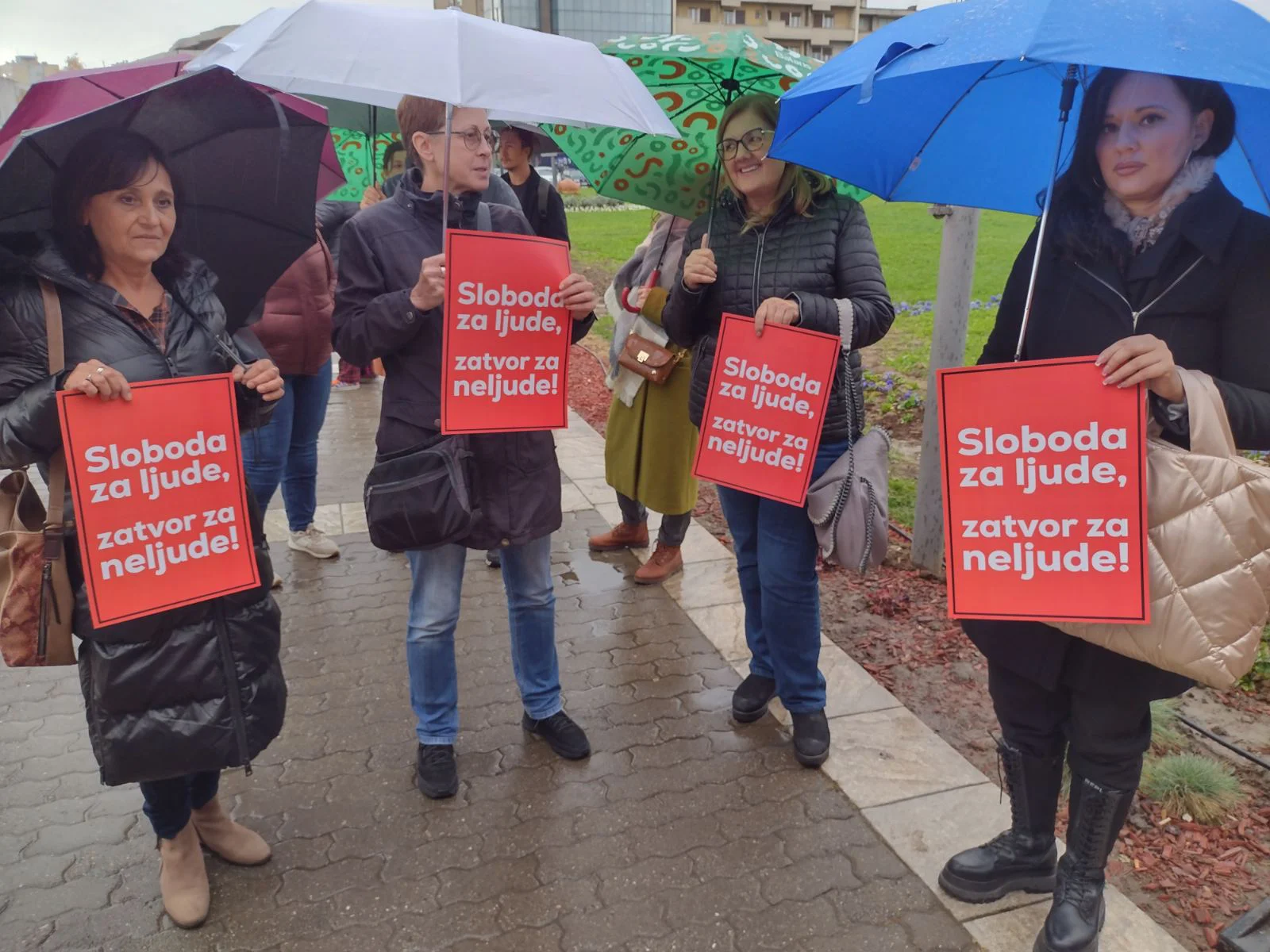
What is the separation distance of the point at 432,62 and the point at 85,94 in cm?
86

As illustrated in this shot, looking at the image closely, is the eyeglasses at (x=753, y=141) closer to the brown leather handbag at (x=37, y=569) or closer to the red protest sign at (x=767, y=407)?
the red protest sign at (x=767, y=407)

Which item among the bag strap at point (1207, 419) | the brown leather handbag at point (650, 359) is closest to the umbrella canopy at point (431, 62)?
the bag strap at point (1207, 419)

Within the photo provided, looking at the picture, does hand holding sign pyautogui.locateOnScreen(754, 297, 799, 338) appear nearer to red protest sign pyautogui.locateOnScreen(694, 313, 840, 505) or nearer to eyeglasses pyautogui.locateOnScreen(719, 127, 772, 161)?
red protest sign pyautogui.locateOnScreen(694, 313, 840, 505)

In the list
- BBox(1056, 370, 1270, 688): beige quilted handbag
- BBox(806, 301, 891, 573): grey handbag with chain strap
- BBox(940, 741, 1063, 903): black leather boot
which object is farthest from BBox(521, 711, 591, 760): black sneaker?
BBox(1056, 370, 1270, 688): beige quilted handbag

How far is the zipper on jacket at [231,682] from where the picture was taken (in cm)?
237

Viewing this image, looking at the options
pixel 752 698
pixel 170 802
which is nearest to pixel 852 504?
pixel 752 698

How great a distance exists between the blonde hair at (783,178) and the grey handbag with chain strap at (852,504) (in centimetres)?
48

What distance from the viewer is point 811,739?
313cm

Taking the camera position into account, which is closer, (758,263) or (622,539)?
(758,263)

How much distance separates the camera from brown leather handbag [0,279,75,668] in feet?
6.95

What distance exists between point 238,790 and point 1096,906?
8.52ft

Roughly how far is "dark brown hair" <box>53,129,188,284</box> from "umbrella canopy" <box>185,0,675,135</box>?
0.26 metres

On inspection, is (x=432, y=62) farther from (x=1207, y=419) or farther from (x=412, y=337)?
(x=1207, y=419)

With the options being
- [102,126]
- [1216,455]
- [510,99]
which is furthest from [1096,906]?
[102,126]
